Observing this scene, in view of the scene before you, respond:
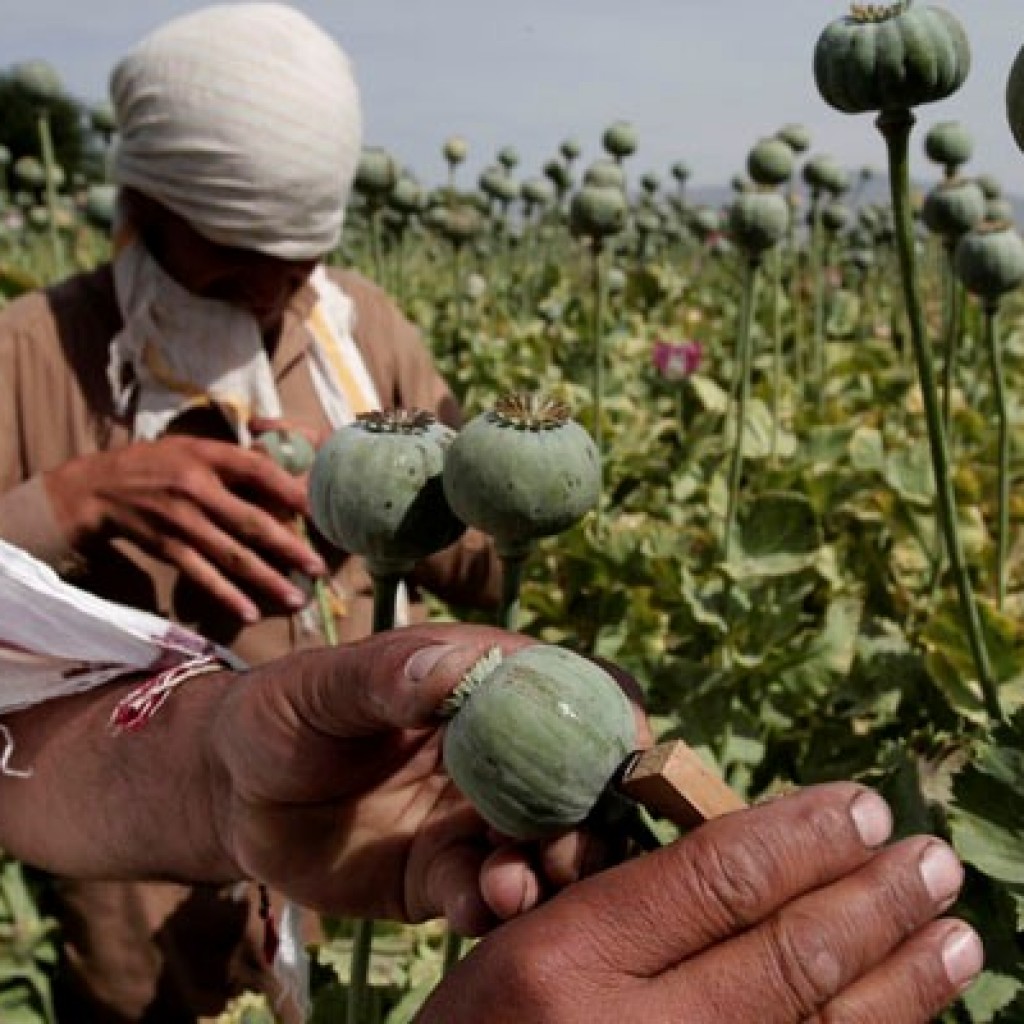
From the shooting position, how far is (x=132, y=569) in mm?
1868

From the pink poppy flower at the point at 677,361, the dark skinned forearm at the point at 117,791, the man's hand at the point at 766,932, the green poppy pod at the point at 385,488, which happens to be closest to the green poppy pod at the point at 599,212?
the pink poppy flower at the point at 677,361

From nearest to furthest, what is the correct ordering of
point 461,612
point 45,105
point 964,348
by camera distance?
1. point 461,612
2. point 45,105
3. point 964,348

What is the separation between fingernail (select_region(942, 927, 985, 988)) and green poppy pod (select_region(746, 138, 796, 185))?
6.97ft

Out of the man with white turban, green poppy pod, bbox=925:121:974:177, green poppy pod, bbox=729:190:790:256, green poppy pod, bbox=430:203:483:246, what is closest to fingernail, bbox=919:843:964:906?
the man with white turban

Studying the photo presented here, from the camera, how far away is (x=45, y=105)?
349cm

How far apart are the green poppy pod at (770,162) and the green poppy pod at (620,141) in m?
1.01

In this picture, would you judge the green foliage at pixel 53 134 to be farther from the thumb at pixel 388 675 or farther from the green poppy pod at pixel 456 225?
the thumb at pixel 388 675

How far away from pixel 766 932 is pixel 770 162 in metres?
2.16

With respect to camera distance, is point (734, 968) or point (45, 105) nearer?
point (734, 968)

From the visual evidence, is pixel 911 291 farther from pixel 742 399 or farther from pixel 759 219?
pixel 759 219

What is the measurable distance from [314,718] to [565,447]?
0.24 meters

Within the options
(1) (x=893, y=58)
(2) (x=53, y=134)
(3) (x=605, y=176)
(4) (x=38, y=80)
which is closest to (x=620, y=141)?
(3) (x=605, y=176)

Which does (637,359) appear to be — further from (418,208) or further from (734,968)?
(734,968)

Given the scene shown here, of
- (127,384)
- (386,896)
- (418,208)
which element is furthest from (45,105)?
(386,896)
